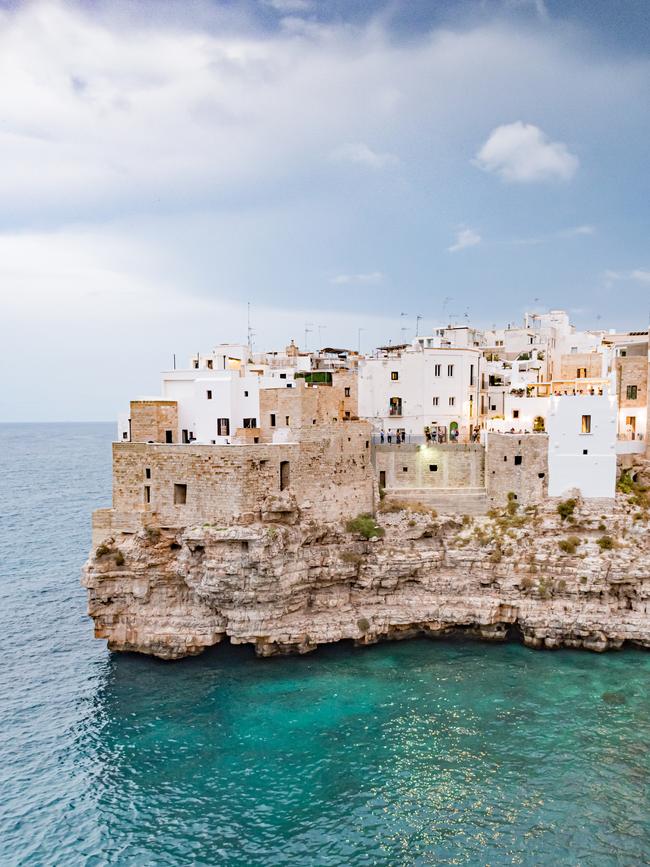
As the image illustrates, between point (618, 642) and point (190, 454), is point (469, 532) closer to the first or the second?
point (618, 642)

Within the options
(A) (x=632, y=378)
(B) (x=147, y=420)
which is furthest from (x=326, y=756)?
(A) (x=632, y=378)

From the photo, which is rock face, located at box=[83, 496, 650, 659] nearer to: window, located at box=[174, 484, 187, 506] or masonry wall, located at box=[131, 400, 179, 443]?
window, located at box=[174, 484, 187, 506]

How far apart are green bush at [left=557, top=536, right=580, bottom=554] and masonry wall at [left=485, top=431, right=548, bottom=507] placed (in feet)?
10.2

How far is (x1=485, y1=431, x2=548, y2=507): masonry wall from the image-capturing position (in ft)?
111

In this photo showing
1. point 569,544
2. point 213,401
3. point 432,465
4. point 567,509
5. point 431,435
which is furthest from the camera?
point 431,435

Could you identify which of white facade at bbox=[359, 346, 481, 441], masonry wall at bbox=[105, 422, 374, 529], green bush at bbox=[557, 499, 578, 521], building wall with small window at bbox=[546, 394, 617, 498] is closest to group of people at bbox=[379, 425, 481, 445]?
white facade at bbox=[359, 346, 481, 441]

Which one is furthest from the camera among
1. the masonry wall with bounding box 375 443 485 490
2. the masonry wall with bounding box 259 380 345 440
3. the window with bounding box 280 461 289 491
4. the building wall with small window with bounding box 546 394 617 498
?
the masonry wall with bounding box 375 443 485 490

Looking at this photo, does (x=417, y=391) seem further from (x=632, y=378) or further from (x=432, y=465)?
(x=632, y=378)

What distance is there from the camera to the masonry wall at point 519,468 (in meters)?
33.7

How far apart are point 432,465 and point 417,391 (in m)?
5.42

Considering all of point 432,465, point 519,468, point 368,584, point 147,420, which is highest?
point 147,420

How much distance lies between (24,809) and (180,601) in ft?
35.8

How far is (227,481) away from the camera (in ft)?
94.2

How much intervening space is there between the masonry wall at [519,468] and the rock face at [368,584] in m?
2.09
